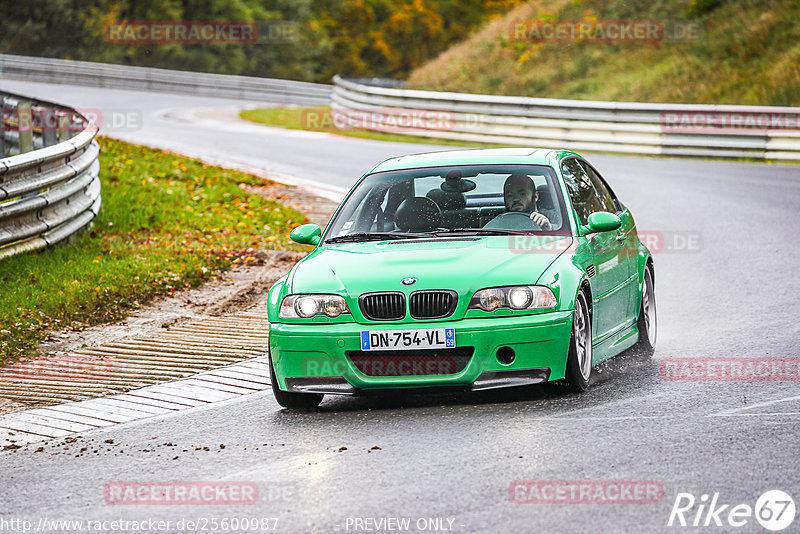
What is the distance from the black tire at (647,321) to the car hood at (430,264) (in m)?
1.37

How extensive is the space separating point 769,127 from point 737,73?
744 centimetres

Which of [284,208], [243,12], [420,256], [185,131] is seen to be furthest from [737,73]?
[243,12]

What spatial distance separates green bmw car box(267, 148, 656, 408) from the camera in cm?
718

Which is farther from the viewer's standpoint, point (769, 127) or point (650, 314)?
point (769, 127)

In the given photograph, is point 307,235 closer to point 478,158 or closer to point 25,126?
point 478,158

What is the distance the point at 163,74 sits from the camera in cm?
4538

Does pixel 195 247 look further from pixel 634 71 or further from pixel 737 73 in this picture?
pixel 634 71

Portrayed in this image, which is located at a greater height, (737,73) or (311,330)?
(311,330)

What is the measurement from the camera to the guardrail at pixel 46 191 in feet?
39.3
